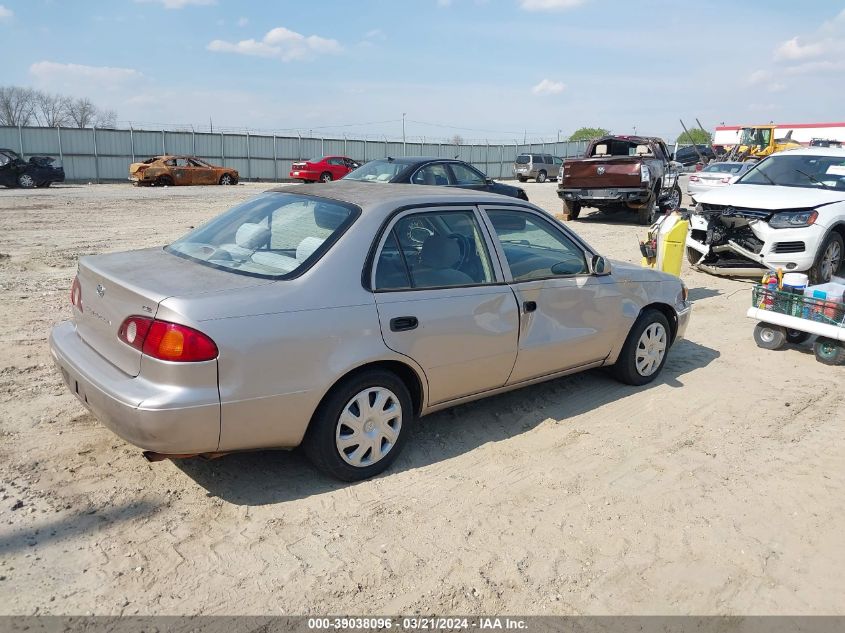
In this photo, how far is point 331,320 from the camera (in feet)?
11.0

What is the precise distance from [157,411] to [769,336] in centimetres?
578

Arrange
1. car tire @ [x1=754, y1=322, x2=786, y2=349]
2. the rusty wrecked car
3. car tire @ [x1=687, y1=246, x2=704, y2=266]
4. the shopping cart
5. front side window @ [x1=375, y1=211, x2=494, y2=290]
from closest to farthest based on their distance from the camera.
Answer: front side window @ [x1=375, y1=211, x2=494, y2=290], the shopping cart, car tire @ [x1=754, y1=322, x2=786, y2=349], car tire @ [x1=687, y1=246, x2=704, y2=266], the rusty wrecked car

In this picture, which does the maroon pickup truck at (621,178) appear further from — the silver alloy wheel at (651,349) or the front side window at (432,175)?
the silver alloy wheel at (651,349)

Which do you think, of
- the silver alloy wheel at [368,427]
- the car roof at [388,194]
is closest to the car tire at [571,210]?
the car roof at [388,194]

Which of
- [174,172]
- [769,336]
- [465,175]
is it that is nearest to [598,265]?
[769,336]

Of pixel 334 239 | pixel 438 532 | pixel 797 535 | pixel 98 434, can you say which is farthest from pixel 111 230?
pixel 797 535

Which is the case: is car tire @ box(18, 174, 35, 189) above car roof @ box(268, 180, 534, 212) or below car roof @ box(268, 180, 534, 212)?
above

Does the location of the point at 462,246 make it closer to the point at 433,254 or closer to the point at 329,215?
the point at 433,254

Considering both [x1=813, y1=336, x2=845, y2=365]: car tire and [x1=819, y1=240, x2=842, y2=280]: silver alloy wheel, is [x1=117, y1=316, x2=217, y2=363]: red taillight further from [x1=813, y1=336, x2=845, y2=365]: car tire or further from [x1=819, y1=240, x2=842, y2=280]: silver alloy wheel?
[x1=819, y1=240, x2=842, y2=280]: silver alloy wheel

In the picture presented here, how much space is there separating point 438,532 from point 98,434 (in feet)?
7.27

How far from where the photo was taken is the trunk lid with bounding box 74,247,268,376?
3203 mm

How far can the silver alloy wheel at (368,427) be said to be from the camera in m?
3.54

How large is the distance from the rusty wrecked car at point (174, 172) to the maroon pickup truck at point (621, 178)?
1812 centimetres

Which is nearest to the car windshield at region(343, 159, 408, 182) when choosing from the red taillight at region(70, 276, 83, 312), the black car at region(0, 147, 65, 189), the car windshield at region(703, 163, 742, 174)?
the red taillight at region(70, 276, 83, 312)
